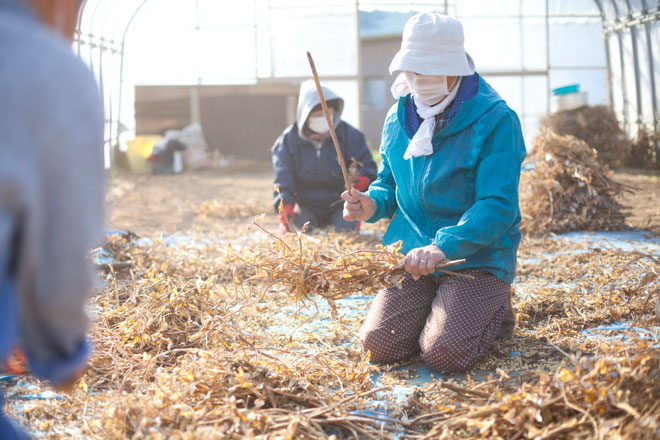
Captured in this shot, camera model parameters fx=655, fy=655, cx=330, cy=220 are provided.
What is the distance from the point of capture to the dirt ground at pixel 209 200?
21.0 feet

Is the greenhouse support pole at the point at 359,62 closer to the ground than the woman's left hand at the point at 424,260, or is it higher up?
higher up

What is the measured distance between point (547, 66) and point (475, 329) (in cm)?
1056

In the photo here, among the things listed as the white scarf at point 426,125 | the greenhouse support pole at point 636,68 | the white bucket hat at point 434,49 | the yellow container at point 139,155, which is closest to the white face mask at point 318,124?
the white scarf at point 426,125

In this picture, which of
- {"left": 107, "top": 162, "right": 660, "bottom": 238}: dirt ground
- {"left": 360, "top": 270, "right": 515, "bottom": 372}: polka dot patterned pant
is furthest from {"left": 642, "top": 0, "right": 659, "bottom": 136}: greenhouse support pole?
{"left": 360, "top": 270, "right": 515, "bottom": 372}: polka dot patterned pant

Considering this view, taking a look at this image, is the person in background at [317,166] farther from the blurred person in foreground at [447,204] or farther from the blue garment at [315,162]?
the blurred person in foreground at [447,204]

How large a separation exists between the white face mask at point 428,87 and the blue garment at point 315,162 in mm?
2422

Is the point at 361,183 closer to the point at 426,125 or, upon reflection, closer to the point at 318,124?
the point at 318,124

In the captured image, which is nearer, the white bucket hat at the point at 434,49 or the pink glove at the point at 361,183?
the white bucket hat at the point at 434,49

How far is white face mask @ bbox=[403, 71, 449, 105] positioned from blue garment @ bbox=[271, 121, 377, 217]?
2422 mm

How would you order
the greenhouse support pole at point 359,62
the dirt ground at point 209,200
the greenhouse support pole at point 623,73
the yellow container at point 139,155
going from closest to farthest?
1. the dirt ground at point 209,200
2. the greenhouse support pole at point 623,73
3. the greenhouse support pole at point 359,62
4. the yellow container at point 139,155

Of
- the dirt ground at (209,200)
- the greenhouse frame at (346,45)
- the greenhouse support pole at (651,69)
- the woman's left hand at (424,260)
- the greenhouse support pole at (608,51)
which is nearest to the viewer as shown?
the woman's left hand at (424,260)

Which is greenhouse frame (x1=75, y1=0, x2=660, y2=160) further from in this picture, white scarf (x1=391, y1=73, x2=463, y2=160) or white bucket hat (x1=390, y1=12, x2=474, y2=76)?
white bucket hat (x1=390, y1=12, x2=474, y2=76)

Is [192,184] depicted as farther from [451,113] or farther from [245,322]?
[451,113]

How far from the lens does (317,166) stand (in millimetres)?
5320
